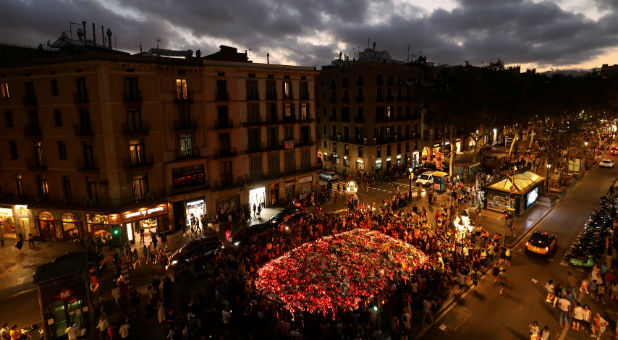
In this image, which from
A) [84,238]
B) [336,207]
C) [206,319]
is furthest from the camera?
[336,207]

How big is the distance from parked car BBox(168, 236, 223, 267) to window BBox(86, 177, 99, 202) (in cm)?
941

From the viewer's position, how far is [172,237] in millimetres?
30078

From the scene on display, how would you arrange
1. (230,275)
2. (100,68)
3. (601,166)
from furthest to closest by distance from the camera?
(601,166) < (100,68) < (230,275)

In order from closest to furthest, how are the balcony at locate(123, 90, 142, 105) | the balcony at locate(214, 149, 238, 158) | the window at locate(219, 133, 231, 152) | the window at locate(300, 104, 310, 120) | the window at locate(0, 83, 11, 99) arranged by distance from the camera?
the balcony at locate(123, 90, 142, 105) < the window at locate(0, 83, 11, 99) < the balcony at locate(214, 149, 238, 158) < the window at locate(219, 133, 231, 152) < the window at locate(300, 104, 310, 120)

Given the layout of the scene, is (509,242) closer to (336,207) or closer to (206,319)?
(336,207)

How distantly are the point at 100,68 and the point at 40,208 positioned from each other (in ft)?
43.0

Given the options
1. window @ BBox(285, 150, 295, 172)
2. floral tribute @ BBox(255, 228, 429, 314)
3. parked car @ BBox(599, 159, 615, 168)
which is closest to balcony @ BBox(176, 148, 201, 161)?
window @ BBox(285, 150, 295, 172)

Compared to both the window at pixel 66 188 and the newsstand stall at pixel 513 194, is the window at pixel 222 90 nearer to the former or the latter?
the window at pixel 66 188

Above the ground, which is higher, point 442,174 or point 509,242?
point 442,174

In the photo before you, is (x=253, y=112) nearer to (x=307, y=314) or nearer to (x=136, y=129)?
(x=136, y=129)

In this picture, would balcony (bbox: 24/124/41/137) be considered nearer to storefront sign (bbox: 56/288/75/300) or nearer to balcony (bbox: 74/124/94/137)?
balcony (bbox: 74/124/94/137)

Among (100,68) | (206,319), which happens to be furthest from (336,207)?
(100,68)

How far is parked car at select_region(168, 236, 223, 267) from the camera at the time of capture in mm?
23392

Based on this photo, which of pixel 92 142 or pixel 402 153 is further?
pixel 402 153
